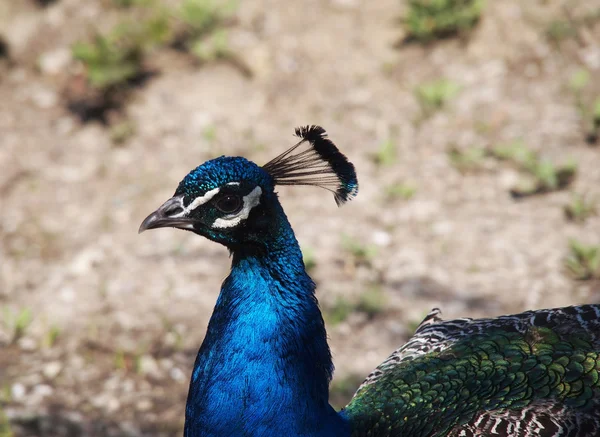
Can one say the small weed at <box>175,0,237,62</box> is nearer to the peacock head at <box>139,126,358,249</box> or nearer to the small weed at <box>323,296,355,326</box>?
the small weed at <box>323,296,355,326</box>

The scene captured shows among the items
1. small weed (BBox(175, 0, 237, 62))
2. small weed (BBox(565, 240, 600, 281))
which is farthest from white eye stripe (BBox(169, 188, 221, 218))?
small weed (BBox(175, 0, 237, 62))

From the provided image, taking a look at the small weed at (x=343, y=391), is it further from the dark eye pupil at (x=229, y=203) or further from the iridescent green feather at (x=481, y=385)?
the dark eye pupil at (x=229, y=203)

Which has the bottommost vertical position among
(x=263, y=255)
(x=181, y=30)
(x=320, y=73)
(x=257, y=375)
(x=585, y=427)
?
(x=585, y=427)

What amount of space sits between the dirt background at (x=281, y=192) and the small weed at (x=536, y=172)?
0.07 meters

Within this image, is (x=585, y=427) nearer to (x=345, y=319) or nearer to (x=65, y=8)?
(x=345, y=319)

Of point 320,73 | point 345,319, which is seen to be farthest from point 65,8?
point 345,319

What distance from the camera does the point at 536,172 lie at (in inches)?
164

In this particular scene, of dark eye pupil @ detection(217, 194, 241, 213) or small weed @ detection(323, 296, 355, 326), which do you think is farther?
small weed @ detection(323, 296, 355, 326)

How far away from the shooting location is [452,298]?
3.60 m

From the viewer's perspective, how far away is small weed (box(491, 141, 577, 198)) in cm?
410

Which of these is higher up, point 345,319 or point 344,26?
point 344,26

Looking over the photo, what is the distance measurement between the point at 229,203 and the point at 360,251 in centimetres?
195

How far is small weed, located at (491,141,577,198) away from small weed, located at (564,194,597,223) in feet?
0.62

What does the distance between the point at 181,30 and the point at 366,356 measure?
A: 9.66 ft
